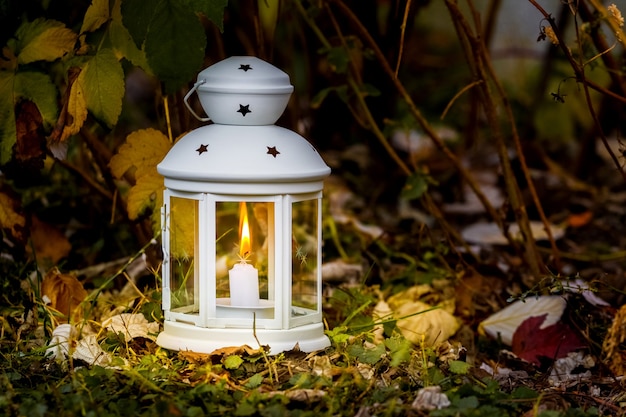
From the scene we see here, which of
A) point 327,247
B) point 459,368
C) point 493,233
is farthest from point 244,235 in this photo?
point 493,233

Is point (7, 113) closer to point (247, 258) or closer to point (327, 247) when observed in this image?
point (247, 258)

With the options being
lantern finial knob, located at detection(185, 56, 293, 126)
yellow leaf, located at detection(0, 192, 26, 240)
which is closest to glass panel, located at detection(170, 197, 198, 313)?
lantern finial knob, located at detection(185, 56, 293, 126)

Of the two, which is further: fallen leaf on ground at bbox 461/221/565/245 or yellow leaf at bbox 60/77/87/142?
fallen leaf on ground at bbox 461/221/565/245

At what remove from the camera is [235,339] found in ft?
6.57

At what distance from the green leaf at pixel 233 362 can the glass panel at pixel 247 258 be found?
155mm

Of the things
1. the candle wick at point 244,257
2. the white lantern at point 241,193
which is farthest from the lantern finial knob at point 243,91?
the candle wick at point 244,257

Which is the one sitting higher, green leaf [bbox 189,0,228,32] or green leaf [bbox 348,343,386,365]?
green leaf [bbox 189,0,228,32]

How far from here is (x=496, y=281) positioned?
2.77 metres

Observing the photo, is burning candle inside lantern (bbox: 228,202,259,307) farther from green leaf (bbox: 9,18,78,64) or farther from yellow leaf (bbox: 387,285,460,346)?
green leaf (bbox: 9,18,78,64)

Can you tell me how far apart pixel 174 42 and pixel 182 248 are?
20.2 inches

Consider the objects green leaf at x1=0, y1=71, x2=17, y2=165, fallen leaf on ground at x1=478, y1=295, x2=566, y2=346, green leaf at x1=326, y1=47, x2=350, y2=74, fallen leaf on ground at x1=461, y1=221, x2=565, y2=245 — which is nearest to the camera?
green leaf at x1=0, y1=71, x2=17, y2=165

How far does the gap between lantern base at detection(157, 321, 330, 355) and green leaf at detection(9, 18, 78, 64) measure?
686mm

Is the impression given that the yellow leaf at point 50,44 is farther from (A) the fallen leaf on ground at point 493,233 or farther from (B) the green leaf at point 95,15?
(A) the fallen leaf on ground at point 493,233

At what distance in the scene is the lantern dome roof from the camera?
1947mm
